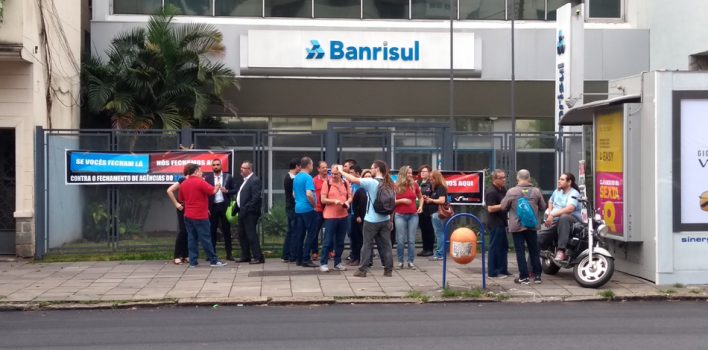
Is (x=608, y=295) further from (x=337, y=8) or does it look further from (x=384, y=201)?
(x=337, y=8)

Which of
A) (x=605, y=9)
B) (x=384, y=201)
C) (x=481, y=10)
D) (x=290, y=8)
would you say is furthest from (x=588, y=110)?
(x=290, y=8)

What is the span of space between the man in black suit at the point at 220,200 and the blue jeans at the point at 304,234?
1386mm

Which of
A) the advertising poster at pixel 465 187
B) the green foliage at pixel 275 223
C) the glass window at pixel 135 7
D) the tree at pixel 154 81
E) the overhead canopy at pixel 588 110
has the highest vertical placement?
the glass window at pixel 135 7

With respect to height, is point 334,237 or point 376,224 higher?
point 376,224

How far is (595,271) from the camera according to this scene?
39.8 feet

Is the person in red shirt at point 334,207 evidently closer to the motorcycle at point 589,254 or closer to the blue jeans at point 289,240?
the blue jeans at point 289,240

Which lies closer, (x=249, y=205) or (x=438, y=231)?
(x=249, y=205)

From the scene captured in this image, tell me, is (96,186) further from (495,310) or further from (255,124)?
(495,310)

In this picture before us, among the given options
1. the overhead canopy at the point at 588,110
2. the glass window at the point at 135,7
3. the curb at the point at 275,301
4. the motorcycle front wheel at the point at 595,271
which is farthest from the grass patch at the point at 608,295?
the glass window at the point at 135,7

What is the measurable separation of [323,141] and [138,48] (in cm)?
586

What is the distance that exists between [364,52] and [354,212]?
25.8ft

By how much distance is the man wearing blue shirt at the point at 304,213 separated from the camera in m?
14.1

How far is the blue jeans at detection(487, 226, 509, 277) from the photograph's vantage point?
13.2 meters

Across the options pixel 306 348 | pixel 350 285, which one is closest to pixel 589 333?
pixel 306 348
